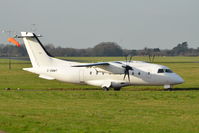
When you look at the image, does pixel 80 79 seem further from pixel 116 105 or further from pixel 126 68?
pixel 116 105

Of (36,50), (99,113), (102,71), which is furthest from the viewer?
(36,50)

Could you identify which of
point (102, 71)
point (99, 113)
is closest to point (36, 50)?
point (102, 71)

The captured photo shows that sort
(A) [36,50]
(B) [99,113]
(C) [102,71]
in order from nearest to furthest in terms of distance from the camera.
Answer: (B) [99,113] < (C) [102,71] < (A) [36,50]

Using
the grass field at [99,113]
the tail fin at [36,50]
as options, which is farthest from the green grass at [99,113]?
the tail fin at [36,50]

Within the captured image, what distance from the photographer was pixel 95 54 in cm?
14775

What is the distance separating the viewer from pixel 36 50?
48.3m

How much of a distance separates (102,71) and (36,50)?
7979 millimetres

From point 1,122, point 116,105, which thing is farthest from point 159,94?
point 1,122

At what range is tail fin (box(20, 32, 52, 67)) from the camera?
158 ft

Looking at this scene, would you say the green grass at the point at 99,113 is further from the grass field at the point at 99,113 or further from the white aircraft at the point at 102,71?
the white aircraft at the point at 102,71

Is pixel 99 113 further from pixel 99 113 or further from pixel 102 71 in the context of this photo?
pixel 102 71

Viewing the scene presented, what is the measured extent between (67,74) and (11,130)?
26.1 metres

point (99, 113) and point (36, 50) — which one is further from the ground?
point (36, 50)

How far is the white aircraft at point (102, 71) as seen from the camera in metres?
44.4
